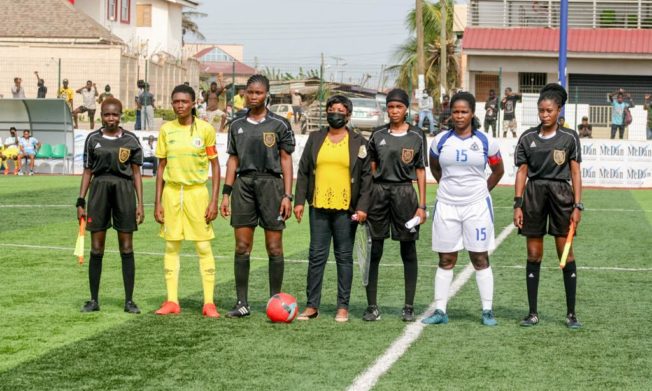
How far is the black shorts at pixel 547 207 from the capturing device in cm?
999

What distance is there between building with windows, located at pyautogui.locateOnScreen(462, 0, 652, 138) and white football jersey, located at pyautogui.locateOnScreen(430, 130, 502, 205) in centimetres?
3728

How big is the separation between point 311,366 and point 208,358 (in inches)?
29.5

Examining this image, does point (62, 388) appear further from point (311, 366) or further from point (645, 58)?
point (645, 58)

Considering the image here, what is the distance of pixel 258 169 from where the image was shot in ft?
33.6

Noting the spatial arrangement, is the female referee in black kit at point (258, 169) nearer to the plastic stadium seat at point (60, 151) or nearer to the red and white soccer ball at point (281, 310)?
the red and white soccer ball at point (281, 310)

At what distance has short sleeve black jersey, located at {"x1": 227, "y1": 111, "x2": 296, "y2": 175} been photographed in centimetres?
1019

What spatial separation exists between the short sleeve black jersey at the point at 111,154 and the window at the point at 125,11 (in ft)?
193

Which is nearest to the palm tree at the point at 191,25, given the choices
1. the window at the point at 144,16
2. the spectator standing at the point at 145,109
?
the window at the point at 144,16

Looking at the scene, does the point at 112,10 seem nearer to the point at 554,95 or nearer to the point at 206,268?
the point at 206,268

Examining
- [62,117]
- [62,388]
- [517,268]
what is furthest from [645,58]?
[62,388]

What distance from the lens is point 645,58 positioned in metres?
47.2

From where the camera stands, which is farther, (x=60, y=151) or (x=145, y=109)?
(x=145, y=109)

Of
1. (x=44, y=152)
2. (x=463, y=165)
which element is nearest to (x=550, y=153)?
(x=463, y=165)

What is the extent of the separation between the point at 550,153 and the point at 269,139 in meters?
2.29
